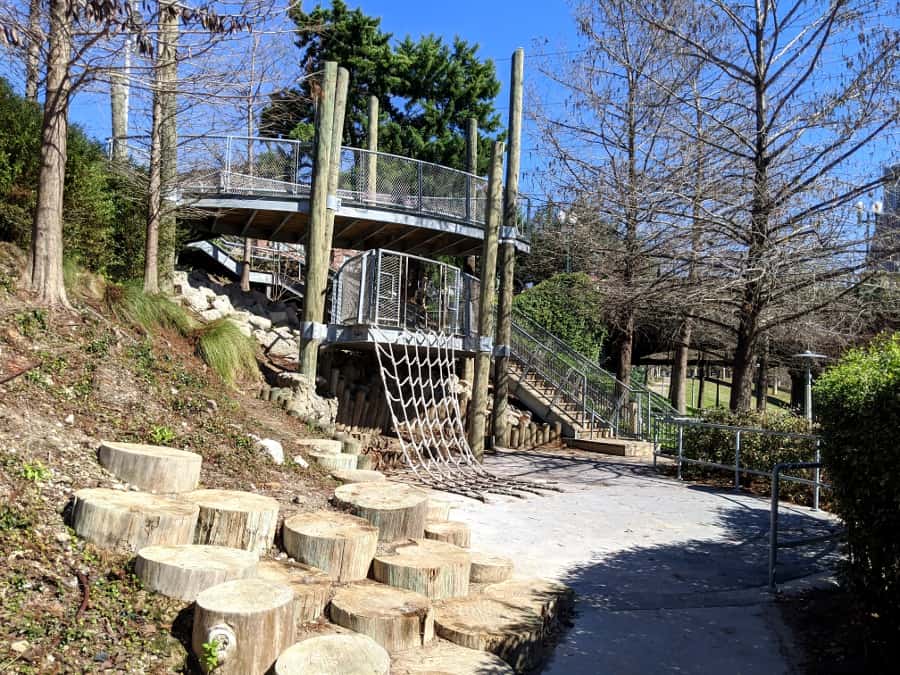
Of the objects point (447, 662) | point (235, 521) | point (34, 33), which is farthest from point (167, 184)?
point (447, 662)

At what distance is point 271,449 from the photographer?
6211mm

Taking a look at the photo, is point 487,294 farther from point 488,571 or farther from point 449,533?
point 488,571

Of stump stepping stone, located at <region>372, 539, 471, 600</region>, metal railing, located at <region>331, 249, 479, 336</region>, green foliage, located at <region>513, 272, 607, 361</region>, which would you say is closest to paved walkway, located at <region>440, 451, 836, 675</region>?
stump stepping stone, located at <region>372, 539, 471, 600</region>

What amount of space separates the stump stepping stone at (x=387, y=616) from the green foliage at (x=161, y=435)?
200 centimetres

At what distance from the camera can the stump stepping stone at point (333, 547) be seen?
13.8 ft

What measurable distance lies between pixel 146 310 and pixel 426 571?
17.6 ft

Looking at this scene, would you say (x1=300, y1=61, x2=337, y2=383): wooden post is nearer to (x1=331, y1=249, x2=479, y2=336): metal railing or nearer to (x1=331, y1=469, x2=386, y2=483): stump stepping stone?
(x1=331, y1=249, x2=479, y2=336): metal railing

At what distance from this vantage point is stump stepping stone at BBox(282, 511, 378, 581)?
13.8 ft

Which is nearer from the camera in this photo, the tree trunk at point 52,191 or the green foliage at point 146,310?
the tree trunk at point 52,191

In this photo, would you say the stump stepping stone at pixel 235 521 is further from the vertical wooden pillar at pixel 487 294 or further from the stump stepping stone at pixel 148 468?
the vertical wooden pillar at pixel 487 294

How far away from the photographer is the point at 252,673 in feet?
10.3

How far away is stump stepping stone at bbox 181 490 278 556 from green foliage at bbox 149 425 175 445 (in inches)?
35.2

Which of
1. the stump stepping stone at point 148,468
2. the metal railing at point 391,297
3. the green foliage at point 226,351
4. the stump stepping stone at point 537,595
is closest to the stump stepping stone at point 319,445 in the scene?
the green foliage at point 226,351

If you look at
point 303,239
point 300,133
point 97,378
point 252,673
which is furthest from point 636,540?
point 300,133
